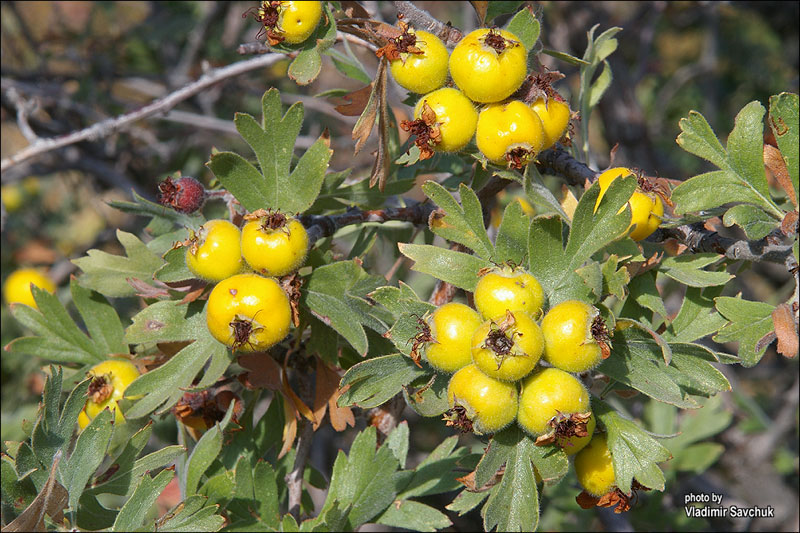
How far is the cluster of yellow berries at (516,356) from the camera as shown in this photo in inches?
55.3

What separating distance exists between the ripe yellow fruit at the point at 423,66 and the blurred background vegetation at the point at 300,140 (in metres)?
0.98

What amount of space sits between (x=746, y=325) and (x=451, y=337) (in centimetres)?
76

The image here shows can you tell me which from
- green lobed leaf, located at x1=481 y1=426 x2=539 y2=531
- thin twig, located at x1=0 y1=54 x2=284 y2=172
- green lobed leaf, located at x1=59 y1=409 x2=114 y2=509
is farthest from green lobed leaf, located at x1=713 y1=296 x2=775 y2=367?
thin twig, located at x1=0 y1=54 x2=284 y2=172

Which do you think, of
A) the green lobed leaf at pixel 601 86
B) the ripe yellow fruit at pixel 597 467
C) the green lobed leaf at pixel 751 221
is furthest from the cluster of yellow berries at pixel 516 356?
the green lobed leaf at pixel 601 86

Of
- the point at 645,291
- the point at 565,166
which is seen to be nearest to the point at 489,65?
the point at 565,166

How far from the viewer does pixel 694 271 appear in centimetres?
169

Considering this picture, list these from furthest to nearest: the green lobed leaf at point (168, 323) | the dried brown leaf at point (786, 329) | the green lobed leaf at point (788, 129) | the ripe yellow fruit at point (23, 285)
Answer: the ripe yellow fruit at point (23, 285)
the green lobed leaf at point (168, 323)
the green lobed leaf at point (788, 129)
the dried brown leaf at point (786, 329)

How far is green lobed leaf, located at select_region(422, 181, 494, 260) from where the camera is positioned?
1646 millimetres

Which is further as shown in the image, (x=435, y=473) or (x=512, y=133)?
(x=435, y=473)

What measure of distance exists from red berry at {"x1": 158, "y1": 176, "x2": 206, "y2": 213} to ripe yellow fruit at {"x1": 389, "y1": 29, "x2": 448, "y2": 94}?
69cm

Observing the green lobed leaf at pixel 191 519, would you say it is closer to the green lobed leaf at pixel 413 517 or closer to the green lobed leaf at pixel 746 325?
the green lobed leaf at pixel 413 517

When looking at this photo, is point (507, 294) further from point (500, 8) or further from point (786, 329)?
point (500, 8)

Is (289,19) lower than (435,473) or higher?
higher

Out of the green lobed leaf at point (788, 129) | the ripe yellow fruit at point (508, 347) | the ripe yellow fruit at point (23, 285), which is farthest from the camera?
the ripe yellow fruit at point (23, 285)
